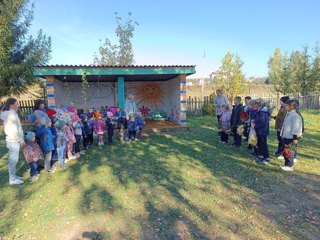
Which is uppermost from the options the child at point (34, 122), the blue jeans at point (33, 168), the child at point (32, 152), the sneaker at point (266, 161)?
the child at point (34, 122)

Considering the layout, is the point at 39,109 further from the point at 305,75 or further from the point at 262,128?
the point at 305,75

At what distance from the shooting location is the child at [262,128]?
19.4ft

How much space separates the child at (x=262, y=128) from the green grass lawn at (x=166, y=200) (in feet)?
1.10

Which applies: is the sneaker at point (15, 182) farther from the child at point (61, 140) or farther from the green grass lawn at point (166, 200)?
the child at point (61, 140)

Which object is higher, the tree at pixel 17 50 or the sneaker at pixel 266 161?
the tree at pixel 17 50

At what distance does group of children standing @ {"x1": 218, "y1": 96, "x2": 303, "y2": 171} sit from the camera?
5.43 meters

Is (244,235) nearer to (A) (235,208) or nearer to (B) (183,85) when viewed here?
(A) (235,208)

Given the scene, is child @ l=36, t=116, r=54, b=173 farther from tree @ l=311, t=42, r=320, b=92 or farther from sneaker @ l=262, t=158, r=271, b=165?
tree @ l=311, t=42, r=320, b=92

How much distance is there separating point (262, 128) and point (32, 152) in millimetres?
5419

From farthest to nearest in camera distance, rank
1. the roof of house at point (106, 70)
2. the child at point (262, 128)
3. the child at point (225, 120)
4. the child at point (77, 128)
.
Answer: the roof of house at point (106, 70), the child at point (225, 120), the child at point (77, 128), the child at point (262, 128)

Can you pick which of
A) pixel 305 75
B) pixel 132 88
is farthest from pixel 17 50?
pixel 305 75

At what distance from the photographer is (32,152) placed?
17.3ft

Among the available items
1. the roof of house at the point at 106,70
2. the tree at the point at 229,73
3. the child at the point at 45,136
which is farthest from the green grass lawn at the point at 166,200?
the tree at the point at 229,73

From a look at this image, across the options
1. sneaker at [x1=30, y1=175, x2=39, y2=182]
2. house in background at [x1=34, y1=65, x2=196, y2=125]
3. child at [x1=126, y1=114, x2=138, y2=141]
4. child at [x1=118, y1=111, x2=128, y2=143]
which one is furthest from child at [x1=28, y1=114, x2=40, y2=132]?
house in background at [x1=34, y1=65, x2=196, y2=125]
